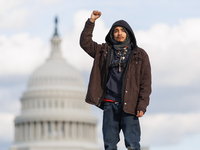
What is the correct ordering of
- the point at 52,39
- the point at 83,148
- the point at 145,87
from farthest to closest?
the point at 52,39 < the point at 83,148 < the point at 145,87


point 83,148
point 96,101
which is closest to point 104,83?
point 96,101

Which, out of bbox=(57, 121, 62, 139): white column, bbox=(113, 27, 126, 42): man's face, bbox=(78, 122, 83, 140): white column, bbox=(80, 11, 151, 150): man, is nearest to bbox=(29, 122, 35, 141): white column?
bbox=(57, 121, 62, 139): white column

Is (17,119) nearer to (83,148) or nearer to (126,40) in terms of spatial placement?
(83,148)

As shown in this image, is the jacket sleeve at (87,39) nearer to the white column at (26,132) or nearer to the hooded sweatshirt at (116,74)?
the hooded sweatshirt at (116,74)

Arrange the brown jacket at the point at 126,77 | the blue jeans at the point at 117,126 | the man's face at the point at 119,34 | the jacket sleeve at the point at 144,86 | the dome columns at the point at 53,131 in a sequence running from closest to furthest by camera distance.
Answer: the jacket sleeve at the point at 144,86 < the brown jacket at the point at 126,77 < the blue jeans at the point at 117,126 < the man's face at the point at 119,34 < the dome columns at the point at 53,131

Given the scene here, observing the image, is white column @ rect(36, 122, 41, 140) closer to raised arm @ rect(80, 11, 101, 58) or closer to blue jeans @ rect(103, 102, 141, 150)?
raised arm @ rect(80, 11, 101, 58)

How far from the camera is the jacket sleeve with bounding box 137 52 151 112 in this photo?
47.8 ft

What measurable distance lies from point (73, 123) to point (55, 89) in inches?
353

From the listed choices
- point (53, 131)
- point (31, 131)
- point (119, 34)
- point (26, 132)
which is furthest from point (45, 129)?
point (119, 34)

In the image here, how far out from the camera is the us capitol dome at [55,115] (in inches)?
6624

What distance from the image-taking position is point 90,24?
15.4 meters

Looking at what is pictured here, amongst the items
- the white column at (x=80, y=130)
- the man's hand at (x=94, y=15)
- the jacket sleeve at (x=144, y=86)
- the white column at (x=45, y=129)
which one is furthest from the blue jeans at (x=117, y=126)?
the white column at (x=80, y=130)

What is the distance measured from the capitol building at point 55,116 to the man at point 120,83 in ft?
498

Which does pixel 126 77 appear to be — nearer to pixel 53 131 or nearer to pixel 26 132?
pixel 26 132
